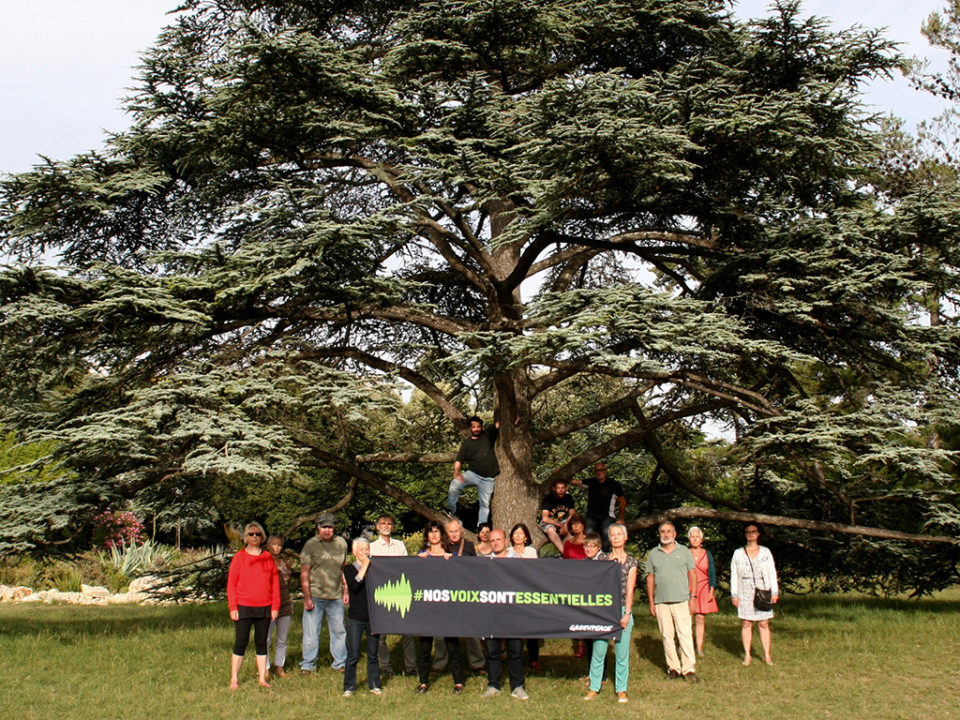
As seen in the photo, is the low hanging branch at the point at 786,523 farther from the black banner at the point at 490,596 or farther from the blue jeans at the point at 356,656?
the blue jeans at the point at 356,656

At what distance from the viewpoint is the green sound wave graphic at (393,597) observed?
27.8ft

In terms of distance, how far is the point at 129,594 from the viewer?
58.7 feet

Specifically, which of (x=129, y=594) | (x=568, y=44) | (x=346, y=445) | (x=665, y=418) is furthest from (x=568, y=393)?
(x=129, y=594)

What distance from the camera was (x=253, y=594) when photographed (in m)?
8.30

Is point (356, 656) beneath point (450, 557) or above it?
beneath

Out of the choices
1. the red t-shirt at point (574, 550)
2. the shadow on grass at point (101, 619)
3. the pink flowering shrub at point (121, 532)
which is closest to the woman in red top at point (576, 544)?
the red t-shirt at point (574, 550)

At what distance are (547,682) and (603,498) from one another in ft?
9.75

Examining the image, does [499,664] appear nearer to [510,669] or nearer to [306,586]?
[510,669]

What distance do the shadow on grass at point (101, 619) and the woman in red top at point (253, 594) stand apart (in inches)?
169

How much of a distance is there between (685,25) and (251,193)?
6.00 meters

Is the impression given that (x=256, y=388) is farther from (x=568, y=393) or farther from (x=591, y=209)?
(x=568, y=393)

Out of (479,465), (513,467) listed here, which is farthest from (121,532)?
(479,465)

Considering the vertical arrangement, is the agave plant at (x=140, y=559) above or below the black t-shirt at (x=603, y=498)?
below

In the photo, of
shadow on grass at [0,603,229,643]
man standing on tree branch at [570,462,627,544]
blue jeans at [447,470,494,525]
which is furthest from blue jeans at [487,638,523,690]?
shadow on grass at [0,603,229,643]
